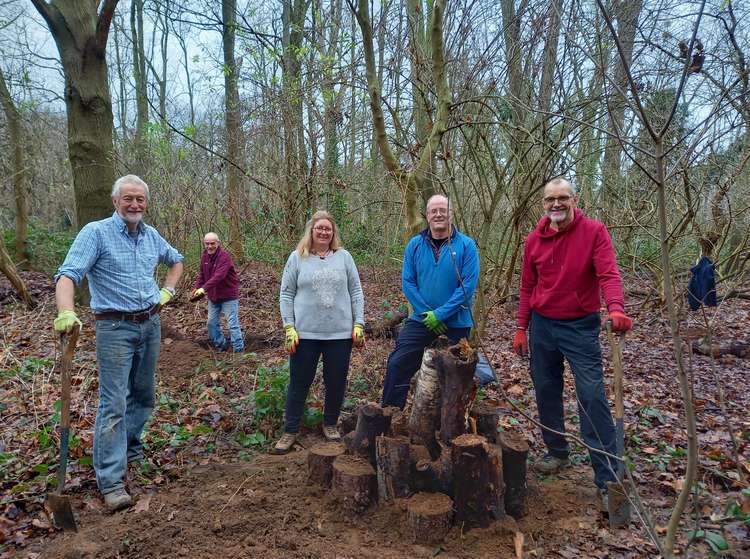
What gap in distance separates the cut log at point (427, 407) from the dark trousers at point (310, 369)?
1009 millimetres

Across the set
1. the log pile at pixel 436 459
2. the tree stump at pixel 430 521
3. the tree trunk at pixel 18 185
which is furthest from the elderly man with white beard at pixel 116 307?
the tree trunk at pixel 18 185

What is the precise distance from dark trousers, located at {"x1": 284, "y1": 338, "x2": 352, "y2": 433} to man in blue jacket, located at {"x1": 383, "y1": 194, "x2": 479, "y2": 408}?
0.39 meters

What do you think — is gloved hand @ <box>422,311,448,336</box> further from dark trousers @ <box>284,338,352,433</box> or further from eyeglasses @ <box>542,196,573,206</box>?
eyeglasses @ <box>542,196,573,206</box>

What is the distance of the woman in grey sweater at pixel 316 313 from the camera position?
3961 millimetres

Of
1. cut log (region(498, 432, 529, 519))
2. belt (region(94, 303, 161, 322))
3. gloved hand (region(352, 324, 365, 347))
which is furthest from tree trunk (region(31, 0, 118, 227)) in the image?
cut log (region(498, 432, 529, 519))

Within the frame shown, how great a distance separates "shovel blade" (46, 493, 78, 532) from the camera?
2.91 metres

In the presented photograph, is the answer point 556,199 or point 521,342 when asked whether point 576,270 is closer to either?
point 556,199

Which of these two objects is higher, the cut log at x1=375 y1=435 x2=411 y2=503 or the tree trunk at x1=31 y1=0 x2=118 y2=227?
the tree trunk at x1=31 y1=0 x2=118 y2=227

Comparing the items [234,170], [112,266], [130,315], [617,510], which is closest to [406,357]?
[617,510]

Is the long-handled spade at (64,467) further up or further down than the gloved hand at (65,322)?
further down

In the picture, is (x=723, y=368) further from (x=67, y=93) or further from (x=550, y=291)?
(x=67, y=93)

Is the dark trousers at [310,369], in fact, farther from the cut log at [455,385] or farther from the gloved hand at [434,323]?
the cut log at [455,385]

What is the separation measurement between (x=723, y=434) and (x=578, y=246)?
2.37m

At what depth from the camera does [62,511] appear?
292cm
